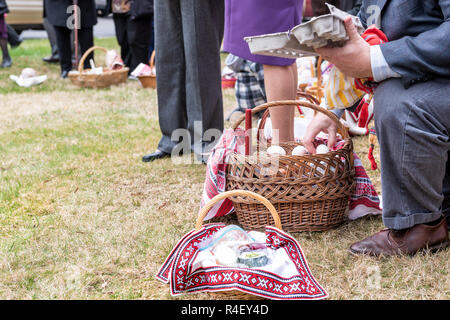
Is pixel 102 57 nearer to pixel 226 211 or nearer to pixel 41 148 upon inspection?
pixel 41 148

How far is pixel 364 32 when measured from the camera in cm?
159

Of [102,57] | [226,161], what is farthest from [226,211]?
[102,57]

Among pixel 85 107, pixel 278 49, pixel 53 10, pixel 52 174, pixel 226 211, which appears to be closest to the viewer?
pixel 278 49

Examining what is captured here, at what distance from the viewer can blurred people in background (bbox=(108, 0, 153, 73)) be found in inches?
211

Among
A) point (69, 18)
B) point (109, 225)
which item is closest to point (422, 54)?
point (109, 225)

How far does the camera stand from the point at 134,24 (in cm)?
561

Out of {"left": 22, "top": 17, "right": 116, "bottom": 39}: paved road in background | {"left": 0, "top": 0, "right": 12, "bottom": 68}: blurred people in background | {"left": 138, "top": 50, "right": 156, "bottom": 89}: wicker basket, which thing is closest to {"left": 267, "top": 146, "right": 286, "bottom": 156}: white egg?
{"left": 138, "top": 50, "right": 156, "bottom": 89}: wicker basket

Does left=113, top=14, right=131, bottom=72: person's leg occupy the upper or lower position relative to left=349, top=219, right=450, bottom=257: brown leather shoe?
upper

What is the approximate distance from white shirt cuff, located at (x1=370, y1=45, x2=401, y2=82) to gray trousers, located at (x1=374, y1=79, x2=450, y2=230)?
0.04 m

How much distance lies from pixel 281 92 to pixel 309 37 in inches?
27.5

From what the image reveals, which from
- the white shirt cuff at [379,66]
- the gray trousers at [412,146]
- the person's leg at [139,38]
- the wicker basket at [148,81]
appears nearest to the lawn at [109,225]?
the gray trousers at [412,146]

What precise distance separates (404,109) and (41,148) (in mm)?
2310

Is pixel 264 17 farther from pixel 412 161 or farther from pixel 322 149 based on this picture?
pixel 412 161

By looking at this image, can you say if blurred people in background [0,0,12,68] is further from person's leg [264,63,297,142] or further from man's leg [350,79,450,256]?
man's leg [350,79,450,256]
